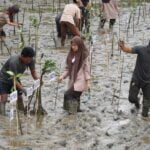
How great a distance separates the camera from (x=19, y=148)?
25.3ft

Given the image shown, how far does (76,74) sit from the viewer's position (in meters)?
9.34

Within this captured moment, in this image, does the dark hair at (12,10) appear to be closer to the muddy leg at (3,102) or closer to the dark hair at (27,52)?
the muddy leg at (3,102)

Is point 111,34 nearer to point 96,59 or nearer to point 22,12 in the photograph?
point 96,59

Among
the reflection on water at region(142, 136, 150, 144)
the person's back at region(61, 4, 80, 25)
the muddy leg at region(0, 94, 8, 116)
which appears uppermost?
the person's back at region(61, 4, 80, 25)

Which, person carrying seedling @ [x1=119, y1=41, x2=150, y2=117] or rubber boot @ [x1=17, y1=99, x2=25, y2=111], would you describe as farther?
rubber boot @ [x1=17, y1=99, x2=25, y2=111]

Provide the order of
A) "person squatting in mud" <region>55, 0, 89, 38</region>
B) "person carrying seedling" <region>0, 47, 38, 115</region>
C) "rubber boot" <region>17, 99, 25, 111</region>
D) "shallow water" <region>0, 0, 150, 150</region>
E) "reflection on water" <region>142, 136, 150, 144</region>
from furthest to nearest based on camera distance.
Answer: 1. "person squatting in mud" <region>55, 0, 89, 38</region>
2. "rubber boot" <region>17, 99, 25, 111</region>
3. "person carrying seedling" <region>0, 47, 38, 115</region>
4. "reflection on water" <region>142, 136, 150, 144</region>
5. "shallow water" <region>0, 0, 150, 150</region>

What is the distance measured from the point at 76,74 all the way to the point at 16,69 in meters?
1.13

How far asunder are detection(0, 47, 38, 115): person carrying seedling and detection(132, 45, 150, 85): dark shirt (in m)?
1.67

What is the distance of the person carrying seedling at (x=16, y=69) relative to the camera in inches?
339

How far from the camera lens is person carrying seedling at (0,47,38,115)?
28.2 ft

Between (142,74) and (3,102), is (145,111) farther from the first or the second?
(3,102)

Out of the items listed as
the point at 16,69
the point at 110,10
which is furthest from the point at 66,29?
the point at 16,69

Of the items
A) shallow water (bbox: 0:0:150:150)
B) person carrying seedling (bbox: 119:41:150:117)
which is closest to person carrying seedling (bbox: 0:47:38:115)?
shallow water (bbox: 0:0:150:150)

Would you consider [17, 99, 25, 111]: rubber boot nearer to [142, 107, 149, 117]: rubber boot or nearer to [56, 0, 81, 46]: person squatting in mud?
[142, 107, 149, 117]: rubber boot
